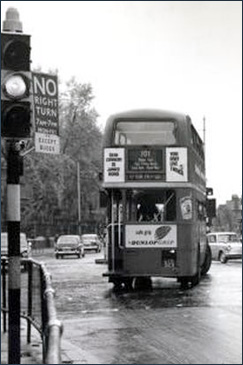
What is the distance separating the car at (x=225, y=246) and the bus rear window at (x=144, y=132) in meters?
14.5

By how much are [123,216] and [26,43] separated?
8626mm

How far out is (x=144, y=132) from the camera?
15875 mm

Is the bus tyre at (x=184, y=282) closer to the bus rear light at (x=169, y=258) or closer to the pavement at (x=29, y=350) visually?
the bus rear light at (x=169, y=258)

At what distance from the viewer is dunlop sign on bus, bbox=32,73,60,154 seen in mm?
8023

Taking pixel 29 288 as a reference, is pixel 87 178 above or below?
above

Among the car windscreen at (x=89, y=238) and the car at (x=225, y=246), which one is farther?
the car windscreen at (x=89, y=238)

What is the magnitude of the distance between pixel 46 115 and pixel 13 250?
140 centimetres

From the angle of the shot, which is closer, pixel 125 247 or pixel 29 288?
pixel 29 288

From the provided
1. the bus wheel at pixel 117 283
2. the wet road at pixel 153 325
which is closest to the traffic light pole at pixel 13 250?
the wet road at pixel 153 325

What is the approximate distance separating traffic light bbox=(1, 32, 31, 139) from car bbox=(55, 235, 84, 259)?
32.4 m

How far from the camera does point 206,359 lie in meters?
8.22

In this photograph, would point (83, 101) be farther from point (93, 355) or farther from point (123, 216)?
point (93, 355)

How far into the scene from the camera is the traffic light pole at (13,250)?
7848 millimetres

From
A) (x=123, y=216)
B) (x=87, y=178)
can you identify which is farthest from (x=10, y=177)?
(x=87, y=178)
